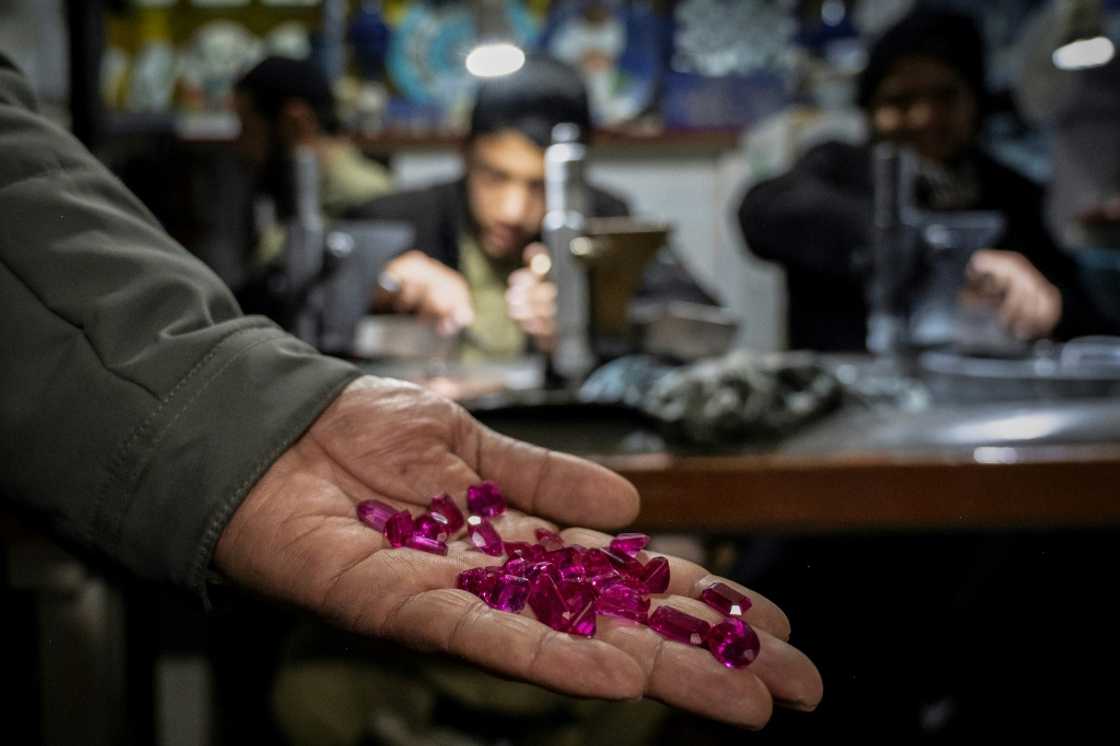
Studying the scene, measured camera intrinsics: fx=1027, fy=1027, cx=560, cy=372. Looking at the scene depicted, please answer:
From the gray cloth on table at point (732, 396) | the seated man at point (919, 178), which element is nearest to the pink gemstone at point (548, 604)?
the gray cloth on table at point (732, 396)

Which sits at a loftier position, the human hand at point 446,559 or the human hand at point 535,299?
the human hand at point 535,299

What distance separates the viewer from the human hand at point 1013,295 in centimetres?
138

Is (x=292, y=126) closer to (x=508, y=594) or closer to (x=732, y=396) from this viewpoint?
(x=732, y=396)

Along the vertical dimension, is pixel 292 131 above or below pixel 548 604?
above

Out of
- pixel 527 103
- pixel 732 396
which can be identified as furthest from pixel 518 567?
pixel 527 103

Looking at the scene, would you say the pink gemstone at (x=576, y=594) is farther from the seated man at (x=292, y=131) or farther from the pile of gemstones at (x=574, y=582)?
the seated man at (x=292, y=131)

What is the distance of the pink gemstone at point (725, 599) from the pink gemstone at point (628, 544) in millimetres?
50

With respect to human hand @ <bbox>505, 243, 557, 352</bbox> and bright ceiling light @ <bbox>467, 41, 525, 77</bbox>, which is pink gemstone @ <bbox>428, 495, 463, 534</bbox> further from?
bright ceiling light @ <bbox>467, 41, 525, 77</bbox>

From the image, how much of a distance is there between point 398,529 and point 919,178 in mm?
1556

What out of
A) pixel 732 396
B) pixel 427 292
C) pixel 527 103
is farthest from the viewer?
pixel 527 103

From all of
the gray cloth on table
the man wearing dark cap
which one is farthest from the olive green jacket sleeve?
the man wearing dark cap

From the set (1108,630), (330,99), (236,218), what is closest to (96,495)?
(1108,630)

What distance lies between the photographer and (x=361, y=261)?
1226 millimetres

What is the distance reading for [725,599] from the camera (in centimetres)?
44
